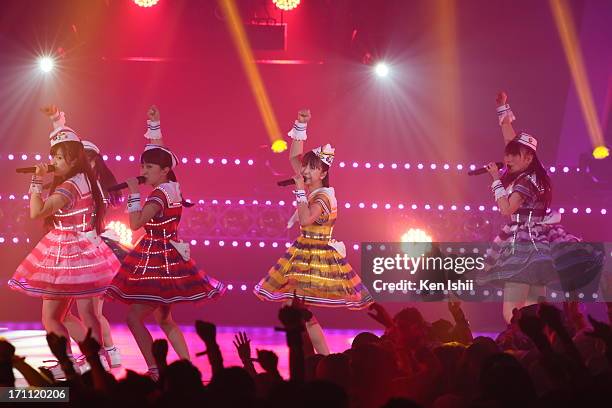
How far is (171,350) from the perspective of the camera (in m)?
7.51

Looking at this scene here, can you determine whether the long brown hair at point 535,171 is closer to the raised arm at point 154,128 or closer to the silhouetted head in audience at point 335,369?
the raised arm at point 154,128

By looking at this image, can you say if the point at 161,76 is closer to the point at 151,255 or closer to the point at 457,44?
the point at 457,44

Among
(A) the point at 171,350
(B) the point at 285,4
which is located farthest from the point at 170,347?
(B) the point at 285,4

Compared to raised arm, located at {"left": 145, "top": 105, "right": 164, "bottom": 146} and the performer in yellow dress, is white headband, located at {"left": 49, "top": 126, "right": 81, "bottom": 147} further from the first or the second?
the performer in yellow dress

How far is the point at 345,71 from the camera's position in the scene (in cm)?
1083

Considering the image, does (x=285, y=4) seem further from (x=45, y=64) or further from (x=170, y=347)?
(x=170, y=347)

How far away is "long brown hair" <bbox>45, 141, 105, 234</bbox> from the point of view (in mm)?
6531

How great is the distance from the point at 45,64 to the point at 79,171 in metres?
4.61

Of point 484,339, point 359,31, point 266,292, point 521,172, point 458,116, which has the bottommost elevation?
point 484,339

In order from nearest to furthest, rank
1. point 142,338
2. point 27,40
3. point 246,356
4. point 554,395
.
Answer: point 554,395 → point 246,356 → point 142,338 → point 27,40

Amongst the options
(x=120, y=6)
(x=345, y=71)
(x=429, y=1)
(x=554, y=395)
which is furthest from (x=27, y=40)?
(x=554, y=395)

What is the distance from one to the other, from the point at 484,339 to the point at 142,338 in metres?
2.96

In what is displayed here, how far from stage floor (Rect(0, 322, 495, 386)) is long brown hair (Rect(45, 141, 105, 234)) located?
1.06 metres

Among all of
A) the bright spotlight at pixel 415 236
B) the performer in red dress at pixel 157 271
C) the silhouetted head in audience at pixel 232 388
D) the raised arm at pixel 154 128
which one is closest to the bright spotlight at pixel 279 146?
the bright spotlight at pixel 415 236
